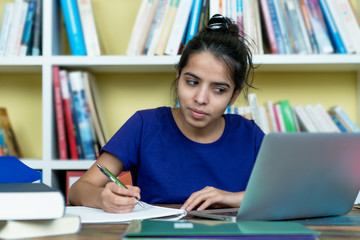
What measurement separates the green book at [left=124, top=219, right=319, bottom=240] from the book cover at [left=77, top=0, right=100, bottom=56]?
4.30 feet

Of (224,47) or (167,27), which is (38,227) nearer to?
(224,47)

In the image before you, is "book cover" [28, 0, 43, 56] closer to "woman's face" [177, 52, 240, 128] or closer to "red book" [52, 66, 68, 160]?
"red book" [52, 66, 68, 160]

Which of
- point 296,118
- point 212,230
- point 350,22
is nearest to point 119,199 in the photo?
point 212,230

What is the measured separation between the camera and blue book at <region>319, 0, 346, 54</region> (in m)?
1.88

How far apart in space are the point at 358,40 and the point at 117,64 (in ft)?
3.21

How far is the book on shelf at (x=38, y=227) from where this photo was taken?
0.64 meters

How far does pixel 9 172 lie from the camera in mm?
1076

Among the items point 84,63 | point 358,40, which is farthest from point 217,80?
point 358,40

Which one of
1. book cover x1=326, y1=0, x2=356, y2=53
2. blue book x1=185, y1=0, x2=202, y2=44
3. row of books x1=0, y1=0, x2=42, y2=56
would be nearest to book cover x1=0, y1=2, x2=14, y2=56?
row of books x1=0, y1=0, x2=42, y2=56

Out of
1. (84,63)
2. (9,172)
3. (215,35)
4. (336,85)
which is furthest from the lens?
(336,85)

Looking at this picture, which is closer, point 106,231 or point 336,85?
point 106,231

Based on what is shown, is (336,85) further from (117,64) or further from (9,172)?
(9,172)

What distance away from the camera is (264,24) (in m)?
1.93

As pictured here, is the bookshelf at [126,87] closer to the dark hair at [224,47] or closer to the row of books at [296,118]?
the row of books at [296,118]
